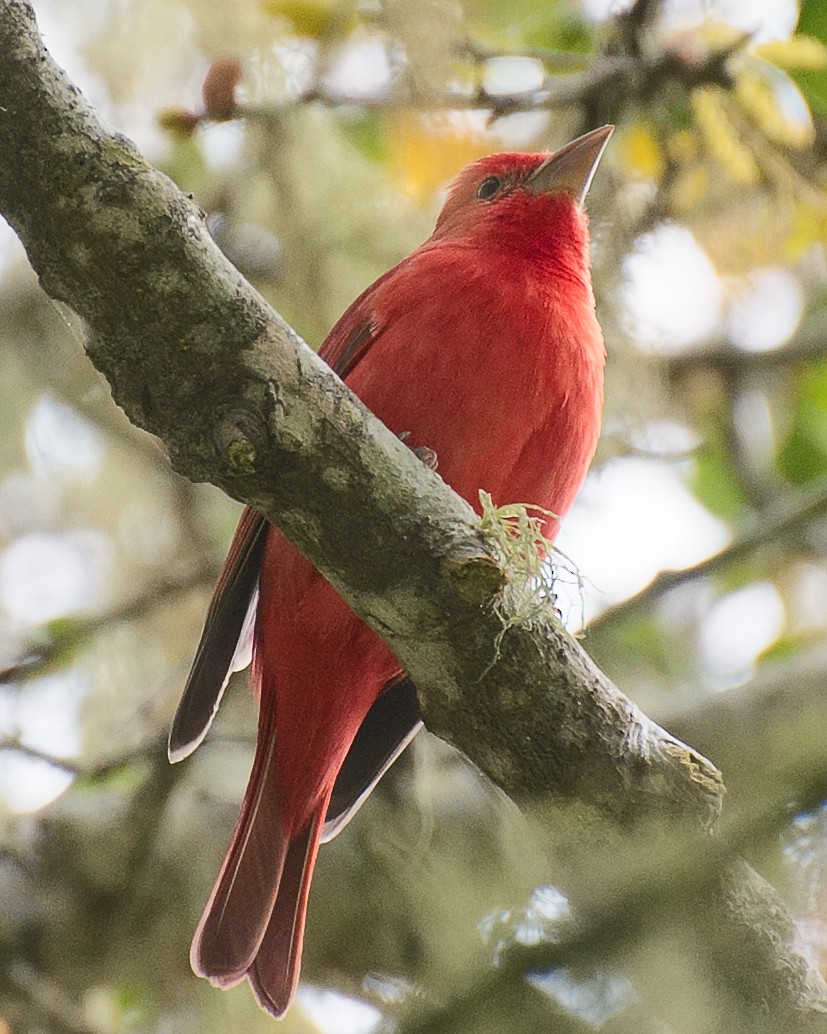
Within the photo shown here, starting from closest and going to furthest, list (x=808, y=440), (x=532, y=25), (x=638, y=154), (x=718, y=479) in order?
(x=532, y=25), (x=638, y=154), (x=808, y=440), (x=718, y=479)

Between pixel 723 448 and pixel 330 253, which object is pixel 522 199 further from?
pixel 723 448

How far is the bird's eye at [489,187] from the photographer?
12.2 feet

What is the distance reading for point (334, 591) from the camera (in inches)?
115

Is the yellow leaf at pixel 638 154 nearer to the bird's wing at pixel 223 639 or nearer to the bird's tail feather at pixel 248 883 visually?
the bird's wing at pixel 223 639

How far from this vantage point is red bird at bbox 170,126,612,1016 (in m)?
2.86

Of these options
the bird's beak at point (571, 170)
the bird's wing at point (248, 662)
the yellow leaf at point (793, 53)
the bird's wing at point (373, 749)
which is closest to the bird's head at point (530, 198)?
the bird's beak at point (571, 170)

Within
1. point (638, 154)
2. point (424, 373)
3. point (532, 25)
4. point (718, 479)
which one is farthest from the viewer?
point (718, 479)

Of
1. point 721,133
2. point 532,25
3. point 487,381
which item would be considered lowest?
point 487,381

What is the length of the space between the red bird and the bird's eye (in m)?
0.46

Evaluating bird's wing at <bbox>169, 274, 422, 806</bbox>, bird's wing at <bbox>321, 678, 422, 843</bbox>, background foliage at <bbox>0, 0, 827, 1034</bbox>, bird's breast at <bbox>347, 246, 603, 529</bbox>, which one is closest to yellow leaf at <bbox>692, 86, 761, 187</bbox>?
background foliage at <bbox>0, 0, 827, 1034</bbox>

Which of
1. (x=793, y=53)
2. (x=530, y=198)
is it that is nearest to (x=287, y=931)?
(x=530, y=198)

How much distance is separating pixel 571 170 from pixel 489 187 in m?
0.24

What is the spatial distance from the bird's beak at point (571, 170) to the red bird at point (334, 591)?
14.7 inches

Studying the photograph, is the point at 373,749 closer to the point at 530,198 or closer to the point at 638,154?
the point at 530,198
